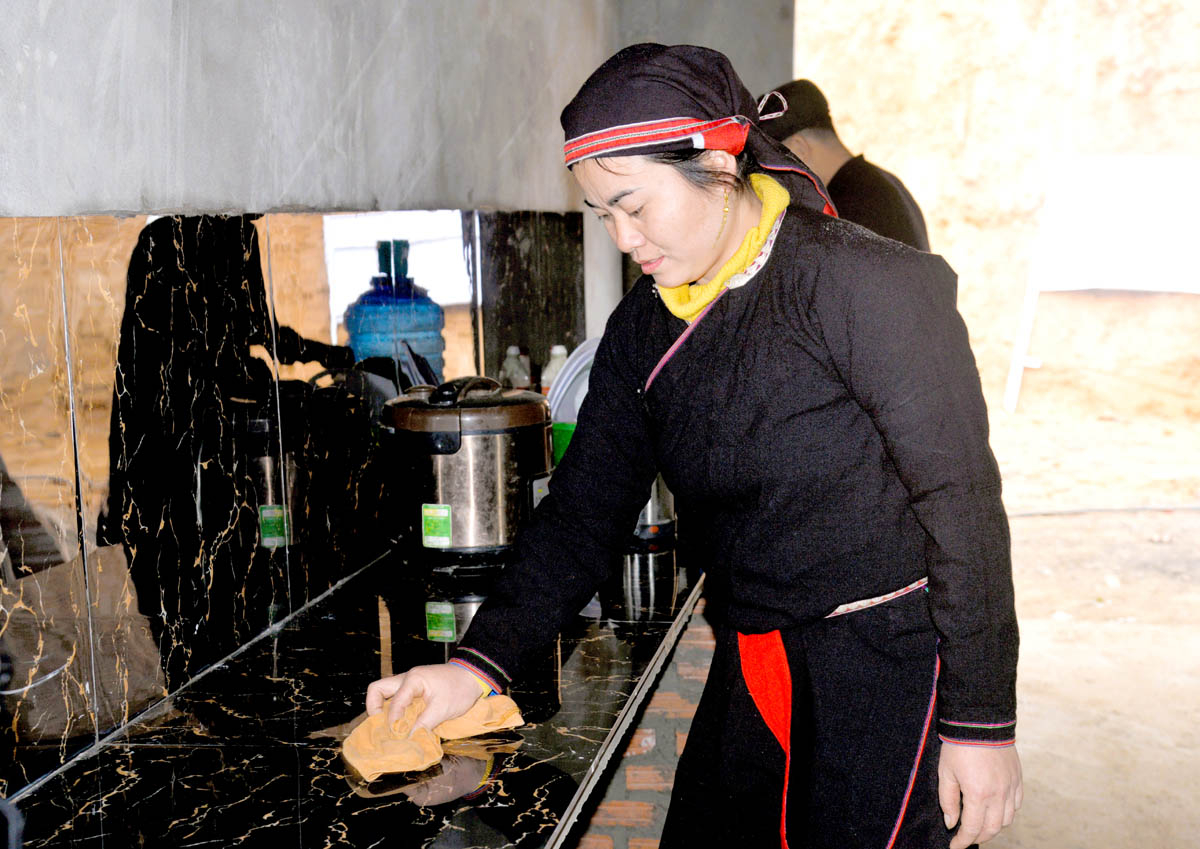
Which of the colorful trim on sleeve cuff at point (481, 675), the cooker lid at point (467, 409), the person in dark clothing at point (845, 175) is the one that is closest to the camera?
the colorful trim on sleeve cuff at point (481, 675)

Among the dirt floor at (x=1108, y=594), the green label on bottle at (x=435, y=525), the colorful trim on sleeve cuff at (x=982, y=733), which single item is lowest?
the dirt floor at (x=1108, y=594)

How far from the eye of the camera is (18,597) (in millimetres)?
1156

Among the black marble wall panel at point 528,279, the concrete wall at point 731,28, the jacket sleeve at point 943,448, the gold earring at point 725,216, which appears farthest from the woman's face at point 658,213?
the concrete wall at point 731,28

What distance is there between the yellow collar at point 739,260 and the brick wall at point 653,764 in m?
1.38

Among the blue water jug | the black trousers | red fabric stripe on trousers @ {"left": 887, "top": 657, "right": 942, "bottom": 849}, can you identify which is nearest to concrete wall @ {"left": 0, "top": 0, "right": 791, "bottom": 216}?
the blue water jug

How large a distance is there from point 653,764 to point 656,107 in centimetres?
211

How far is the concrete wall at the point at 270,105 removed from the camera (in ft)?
4.00

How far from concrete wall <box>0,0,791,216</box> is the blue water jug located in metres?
0.13

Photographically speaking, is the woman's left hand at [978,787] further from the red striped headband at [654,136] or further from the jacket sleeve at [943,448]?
the red striped headband at [654,136]

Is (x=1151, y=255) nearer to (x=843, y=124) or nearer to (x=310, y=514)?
(x=843, y=124)

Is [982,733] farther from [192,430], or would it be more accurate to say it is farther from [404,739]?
[192,430]

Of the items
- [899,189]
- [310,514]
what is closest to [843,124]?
[899,189]

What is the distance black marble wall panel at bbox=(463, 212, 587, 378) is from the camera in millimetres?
2771

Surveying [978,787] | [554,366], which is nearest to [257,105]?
[978,787]
